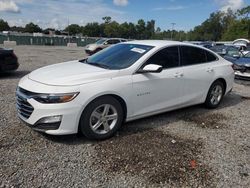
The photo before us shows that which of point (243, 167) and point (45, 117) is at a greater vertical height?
point (45, 117)

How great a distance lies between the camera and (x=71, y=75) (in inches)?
150

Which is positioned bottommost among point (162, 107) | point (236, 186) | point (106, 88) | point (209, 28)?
point (236, 186)

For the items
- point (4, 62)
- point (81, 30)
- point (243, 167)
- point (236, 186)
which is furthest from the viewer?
point (81, 30)

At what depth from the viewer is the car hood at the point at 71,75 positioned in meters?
3.65

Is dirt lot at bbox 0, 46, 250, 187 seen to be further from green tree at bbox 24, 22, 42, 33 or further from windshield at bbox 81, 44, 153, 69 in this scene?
green tree at bbox 24, 22, 42, 33

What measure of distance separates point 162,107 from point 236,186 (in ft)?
6.54

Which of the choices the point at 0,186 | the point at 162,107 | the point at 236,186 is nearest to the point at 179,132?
the point at 162,107

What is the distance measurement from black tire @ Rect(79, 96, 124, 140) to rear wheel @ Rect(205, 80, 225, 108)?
2536 mm

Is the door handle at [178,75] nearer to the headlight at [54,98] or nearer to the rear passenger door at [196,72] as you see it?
the rear passenger door at [196,72]

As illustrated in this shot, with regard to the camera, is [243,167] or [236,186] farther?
[243,167]

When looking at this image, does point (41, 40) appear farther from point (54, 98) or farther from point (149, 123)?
point (54, 98)

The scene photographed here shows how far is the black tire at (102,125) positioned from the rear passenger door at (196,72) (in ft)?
5.37

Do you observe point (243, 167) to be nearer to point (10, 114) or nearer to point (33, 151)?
point (33, 151)

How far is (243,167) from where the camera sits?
3.37 metres
